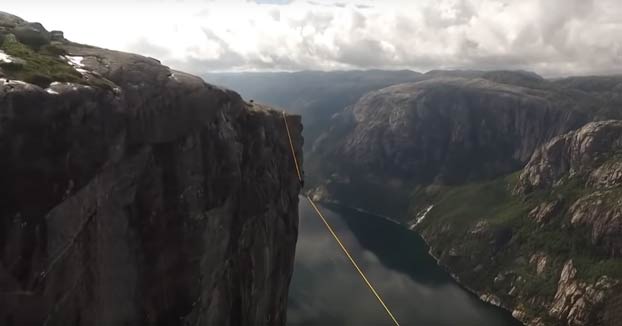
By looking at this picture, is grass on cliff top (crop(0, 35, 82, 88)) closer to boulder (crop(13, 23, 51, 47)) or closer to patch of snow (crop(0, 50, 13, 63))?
patch of snow (crop(0, 50, 13, 63))

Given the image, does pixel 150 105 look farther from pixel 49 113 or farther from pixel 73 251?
pixel 73 251

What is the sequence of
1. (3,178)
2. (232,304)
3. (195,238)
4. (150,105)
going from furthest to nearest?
(232,304), (195,238), (150,105), (3,178)

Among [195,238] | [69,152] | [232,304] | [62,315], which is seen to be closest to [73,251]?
[62,315]

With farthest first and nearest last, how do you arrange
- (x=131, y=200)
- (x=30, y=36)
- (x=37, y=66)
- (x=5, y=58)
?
(x=30, y=36), (x=131, y=200), (x=37, y=66), (x=5, y=58)

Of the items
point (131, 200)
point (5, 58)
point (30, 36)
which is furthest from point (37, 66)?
point (131, 200)

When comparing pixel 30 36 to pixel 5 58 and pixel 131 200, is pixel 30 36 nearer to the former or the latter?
pixel 5 58

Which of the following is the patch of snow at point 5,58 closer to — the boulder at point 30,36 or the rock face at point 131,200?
the rock face at point 131,200
